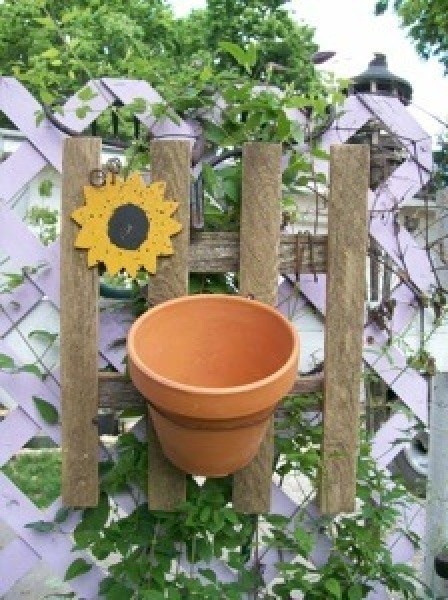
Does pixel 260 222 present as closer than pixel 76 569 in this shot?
Yes

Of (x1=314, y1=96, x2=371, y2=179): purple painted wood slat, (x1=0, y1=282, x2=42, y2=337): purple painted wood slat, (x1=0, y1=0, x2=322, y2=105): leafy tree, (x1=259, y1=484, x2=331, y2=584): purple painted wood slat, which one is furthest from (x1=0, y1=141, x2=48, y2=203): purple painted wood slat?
(x1=0, y1=0, x2=322, y2=105): leafy tree

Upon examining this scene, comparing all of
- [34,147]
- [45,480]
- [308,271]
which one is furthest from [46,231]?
[308,271]

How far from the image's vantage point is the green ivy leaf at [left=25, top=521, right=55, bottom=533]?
188cm

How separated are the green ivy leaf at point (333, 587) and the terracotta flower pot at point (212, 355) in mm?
379

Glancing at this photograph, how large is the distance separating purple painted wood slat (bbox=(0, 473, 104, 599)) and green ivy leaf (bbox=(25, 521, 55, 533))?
2 centimetres

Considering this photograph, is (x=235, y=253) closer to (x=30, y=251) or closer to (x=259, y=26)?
(x=30, y=251)

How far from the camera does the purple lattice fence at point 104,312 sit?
182 centimetres

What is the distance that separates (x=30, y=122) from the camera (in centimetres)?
182

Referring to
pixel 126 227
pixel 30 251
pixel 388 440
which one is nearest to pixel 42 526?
pixel 30 251

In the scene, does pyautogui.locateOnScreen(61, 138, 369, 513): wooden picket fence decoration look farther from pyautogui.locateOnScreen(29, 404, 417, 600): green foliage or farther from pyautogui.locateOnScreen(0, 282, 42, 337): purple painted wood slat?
pyautogui.locateOnScreen(0, 282, 42, 337): purple painted wood slat

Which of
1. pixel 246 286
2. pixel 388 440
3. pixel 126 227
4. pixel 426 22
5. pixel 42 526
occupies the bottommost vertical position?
pixel 42 526

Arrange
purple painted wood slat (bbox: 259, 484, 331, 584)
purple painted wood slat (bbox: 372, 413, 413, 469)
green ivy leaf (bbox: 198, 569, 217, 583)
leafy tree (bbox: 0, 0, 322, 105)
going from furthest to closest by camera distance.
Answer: leafy tree (bbox: 0, 0, 322, 105)
purple painted wood slat (bbox: 372, 413, 413, 469)
purple painted wood slat (bbox: 259, 484, 331, 584)
green ivy leaf (bbox: 198, 569, 217, 583)

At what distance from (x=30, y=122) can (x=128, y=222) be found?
0.40 metres

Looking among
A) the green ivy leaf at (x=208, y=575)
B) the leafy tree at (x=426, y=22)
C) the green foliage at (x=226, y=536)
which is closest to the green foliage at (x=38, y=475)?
the green foliage at (x=226, y=536)
